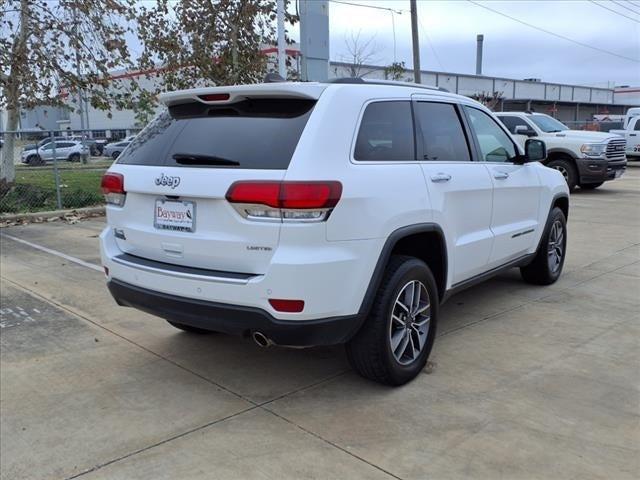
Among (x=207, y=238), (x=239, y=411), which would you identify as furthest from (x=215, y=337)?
(x=207, y=238)

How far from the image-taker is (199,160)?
3469 millimetres

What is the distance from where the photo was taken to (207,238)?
333 cm

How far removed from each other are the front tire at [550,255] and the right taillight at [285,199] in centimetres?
349

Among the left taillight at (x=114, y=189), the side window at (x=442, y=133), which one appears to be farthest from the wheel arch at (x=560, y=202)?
the left taillight at (x=114, y=189)

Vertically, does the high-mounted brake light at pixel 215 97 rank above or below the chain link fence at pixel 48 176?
above

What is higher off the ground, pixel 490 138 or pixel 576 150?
pixel 490 138

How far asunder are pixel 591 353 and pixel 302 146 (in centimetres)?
272

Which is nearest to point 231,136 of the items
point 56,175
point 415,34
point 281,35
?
point 56,175

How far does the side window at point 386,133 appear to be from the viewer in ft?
11.8

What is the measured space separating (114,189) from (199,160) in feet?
2.59

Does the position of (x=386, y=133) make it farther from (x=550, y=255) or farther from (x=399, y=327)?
(x=550, y=255)

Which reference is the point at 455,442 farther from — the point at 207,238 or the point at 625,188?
the point at 625,188

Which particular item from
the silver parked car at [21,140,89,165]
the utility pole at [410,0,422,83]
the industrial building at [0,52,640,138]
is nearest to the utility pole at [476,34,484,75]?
the industrial building at [0,52,640,138]

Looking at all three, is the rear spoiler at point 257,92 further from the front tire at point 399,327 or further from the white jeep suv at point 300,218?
the front tire at point 399,327
